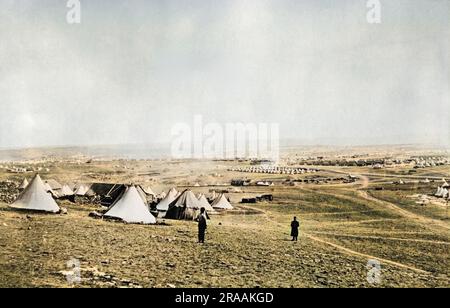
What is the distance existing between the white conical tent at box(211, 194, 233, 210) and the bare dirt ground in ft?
3.99

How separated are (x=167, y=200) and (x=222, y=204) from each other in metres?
2.93

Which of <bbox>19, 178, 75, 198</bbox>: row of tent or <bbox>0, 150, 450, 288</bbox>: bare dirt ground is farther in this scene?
<bbox>19, 178, 75, 198</bbox>: row of tent

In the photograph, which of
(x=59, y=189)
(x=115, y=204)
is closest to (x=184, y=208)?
(x=115, y=204)

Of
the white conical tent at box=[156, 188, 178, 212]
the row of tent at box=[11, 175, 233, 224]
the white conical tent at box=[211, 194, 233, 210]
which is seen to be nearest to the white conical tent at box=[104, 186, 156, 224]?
the row of tent at box=[11, 175, 233, 224]

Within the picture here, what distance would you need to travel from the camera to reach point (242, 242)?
491 inches

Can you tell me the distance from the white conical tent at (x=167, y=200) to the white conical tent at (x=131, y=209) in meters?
3.12

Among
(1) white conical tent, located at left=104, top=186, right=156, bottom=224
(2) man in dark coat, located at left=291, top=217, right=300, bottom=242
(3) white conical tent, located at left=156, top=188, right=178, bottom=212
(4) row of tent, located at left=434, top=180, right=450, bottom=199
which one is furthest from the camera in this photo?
(3) white conical tent, located at left=156, top=188, right=178, bottom=212

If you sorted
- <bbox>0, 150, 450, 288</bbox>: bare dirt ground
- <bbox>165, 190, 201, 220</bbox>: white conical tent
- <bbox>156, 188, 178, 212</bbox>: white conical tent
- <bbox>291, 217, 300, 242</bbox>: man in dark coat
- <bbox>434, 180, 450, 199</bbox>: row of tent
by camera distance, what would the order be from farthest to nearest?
<bbox>156, 188, 178, 212</bbox>: white conical tent → <bbox>165, 190, 201, 220</bbox>: white conical tent → <bbox>434, 180, 450, 199</bbox>: row of tent → <bbox>291, 217, 300, 242</bbox>: man in dark coat → <bbox>0, 150, 450, 288</bbox>: bare dirt ground

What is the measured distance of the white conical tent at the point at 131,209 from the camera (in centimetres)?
1507

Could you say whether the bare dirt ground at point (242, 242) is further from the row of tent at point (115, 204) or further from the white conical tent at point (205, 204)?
the white conical tent at point (205, 204)

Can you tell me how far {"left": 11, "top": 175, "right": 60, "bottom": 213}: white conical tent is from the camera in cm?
1538

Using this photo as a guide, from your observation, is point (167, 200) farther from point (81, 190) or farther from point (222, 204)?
point (81, 190)

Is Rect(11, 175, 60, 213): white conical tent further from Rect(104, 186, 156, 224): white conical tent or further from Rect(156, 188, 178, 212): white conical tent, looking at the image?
Rect(156, 188, 178, 212): white conical tent
